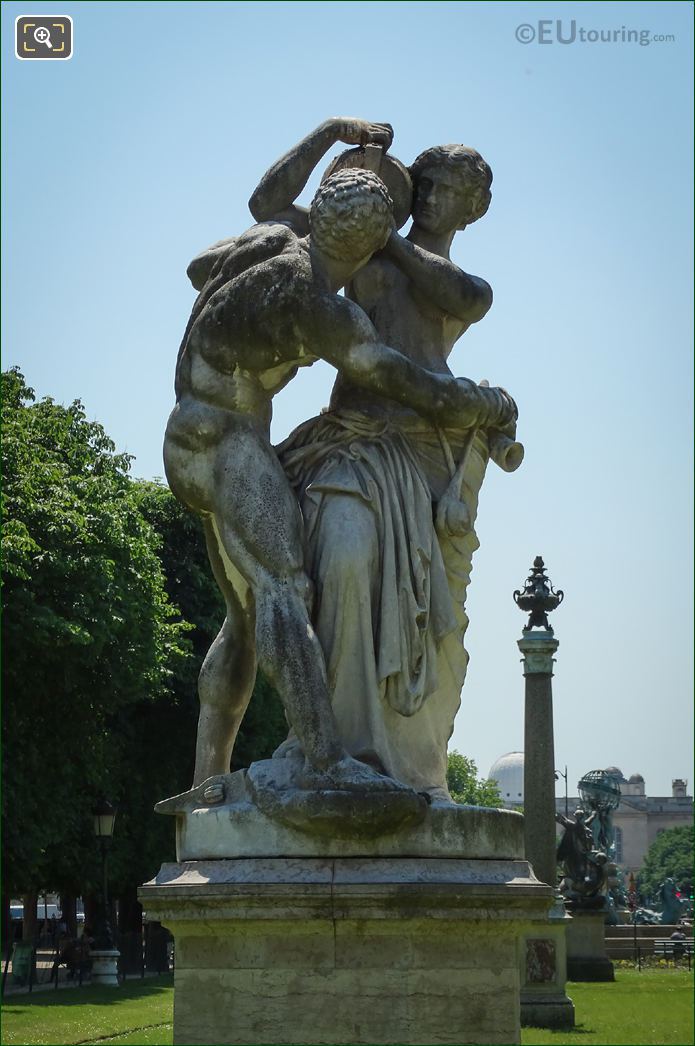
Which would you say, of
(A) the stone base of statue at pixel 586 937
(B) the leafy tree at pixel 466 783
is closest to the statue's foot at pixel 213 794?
(A) the stone base of statue at pixel 586 937

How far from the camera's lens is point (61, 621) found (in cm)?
2619

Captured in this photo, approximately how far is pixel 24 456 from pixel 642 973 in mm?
20226

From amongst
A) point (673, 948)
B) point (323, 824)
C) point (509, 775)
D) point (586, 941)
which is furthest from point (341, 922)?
→ point (509, 775)

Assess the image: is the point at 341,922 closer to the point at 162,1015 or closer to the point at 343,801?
the point at 343,801

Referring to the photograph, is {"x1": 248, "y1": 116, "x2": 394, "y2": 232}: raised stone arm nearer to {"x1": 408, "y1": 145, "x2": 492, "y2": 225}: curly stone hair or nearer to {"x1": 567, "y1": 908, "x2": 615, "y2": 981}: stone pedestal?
{"x1": 408, "y1": 145, "x2": 492, "y2": 225}: curly stone hair

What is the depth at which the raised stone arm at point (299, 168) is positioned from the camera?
820 centimetres

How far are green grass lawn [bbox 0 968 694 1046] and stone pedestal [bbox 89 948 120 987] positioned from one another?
46 centimetres

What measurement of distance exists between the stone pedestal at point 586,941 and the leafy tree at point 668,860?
292 ft

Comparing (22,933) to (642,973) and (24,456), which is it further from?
(24,456)

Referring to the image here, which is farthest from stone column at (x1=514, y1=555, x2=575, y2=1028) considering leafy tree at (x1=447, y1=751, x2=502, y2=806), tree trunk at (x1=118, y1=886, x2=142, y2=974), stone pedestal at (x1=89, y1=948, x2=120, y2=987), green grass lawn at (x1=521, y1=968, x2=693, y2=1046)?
leafy tree at (x1=447, y1=751, x2=502, y2=806)

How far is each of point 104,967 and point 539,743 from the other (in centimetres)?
1095

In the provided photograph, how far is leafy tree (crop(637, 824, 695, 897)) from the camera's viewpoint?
415 ft

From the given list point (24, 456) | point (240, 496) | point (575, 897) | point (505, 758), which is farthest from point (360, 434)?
point (505, 758)

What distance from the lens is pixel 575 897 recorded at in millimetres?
36406
